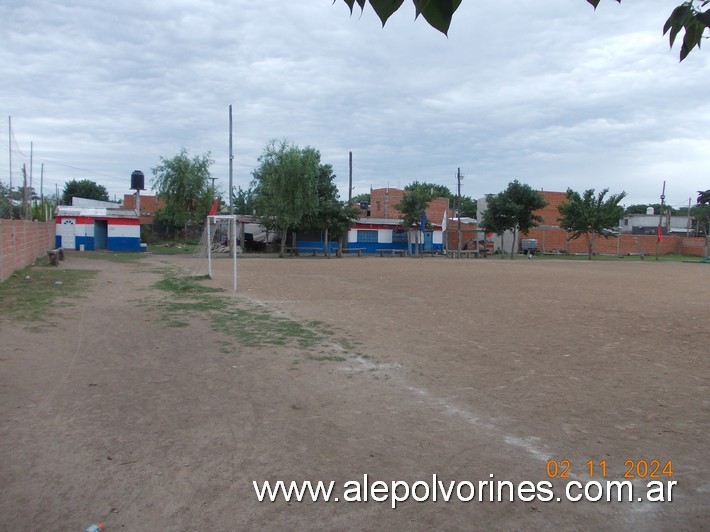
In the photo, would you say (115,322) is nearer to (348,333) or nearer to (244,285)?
(348,333)

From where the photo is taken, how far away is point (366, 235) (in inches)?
1917

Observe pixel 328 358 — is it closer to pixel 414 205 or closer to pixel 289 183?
pixel 289 183

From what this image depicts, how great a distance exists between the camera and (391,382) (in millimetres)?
6227

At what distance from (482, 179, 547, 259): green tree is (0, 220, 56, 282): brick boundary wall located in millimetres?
34287

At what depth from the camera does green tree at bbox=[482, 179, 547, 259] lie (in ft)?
153

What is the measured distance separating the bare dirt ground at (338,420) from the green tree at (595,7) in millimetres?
2571

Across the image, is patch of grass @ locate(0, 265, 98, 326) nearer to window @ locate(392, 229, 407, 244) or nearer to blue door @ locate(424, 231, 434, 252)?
window @ locate(392, 229, 407, 244)

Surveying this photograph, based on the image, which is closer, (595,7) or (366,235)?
(595,7)

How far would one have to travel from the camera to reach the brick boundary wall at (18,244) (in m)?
15.3

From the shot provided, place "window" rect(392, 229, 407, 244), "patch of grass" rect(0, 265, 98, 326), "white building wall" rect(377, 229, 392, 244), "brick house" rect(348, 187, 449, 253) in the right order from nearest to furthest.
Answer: "patch of grass" rect(0, 265, 98, 326)
"brick house" rect(348, 187, 449, 253)
"white building wall" rect(377, 229, 392, 244)
"window" rect(392, 229, 407, 244)

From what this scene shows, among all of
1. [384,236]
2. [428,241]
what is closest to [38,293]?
[384,236]

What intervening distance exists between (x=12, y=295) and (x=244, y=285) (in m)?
6.55

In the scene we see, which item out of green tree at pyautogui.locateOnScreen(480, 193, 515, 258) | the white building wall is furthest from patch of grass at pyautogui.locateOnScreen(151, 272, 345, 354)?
green tree at pyautogui.locateOnScreen(480, 193, 515, 258)

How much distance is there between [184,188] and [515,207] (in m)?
27.9
